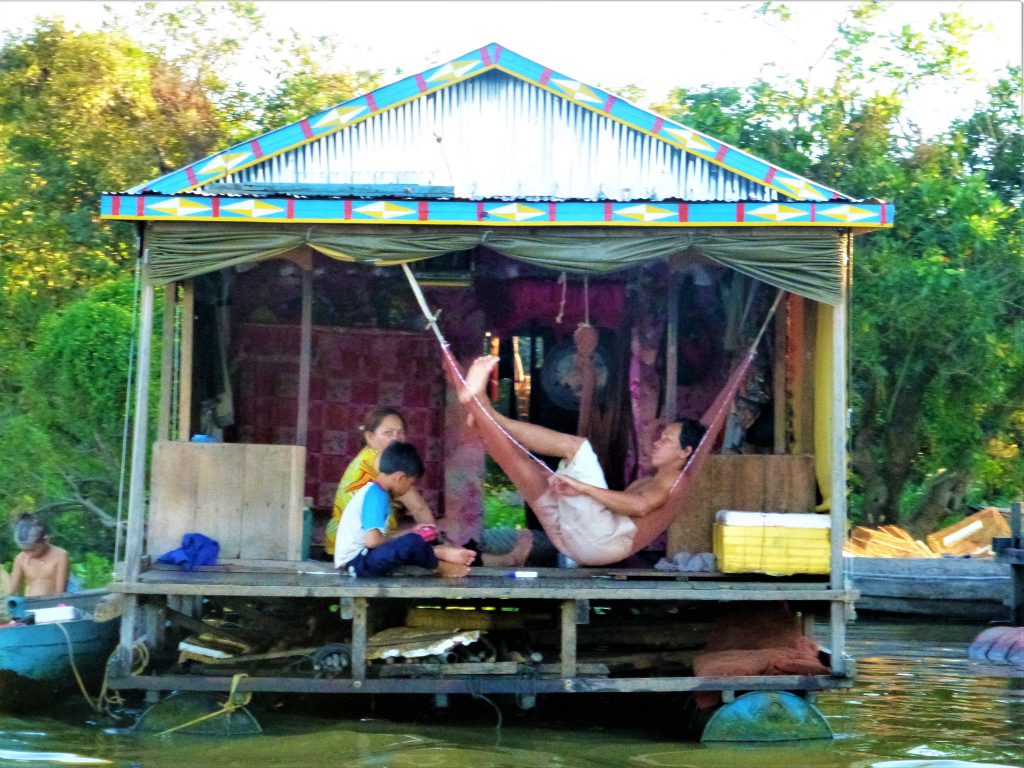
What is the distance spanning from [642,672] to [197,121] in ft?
39.7

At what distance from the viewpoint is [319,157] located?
32.6 feet

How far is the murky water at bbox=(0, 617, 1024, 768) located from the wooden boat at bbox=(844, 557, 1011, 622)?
19.0 ft

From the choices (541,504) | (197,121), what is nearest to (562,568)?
(541,504)

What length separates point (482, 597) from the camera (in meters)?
8.38

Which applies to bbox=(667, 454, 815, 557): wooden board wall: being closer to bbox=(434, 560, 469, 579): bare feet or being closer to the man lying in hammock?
the man lying in hammock

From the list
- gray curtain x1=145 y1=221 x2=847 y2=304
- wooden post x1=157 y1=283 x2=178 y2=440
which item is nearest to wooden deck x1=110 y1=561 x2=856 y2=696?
wooden post x1=157 y1=283 x2=178 y2=440

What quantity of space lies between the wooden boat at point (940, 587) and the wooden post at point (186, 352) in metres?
9.60

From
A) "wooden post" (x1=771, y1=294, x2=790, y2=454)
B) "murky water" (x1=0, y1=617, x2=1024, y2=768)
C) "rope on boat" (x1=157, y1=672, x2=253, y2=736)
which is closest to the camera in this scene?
"murky water" (x1=0, y1=617, x2=1024, y2=768)

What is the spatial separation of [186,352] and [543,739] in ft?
12.0

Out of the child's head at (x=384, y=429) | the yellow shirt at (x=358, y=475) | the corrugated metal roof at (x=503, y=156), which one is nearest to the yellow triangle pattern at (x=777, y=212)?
the corrugated metal roof at (x=503, y=156)

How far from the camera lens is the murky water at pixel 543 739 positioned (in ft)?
26.7

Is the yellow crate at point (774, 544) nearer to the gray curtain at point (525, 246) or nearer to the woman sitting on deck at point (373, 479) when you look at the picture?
the gray curtain at point (525, 246)

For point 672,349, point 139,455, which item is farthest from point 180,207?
point 672,349

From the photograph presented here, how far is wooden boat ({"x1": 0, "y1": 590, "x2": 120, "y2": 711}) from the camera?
938cm
